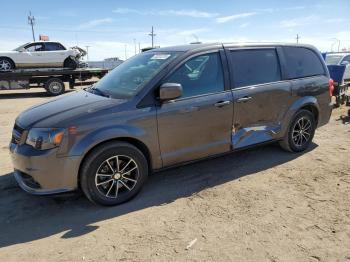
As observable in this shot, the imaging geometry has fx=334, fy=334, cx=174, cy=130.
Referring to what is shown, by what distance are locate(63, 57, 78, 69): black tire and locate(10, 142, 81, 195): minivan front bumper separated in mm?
15099

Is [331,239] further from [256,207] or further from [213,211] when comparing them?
[213,211]

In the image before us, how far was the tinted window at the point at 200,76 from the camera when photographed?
13.9ft

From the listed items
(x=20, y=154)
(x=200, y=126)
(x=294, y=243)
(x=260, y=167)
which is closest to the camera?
(x=294, y=243)

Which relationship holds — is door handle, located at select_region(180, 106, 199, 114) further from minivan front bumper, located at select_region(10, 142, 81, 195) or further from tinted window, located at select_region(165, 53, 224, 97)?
minivan front bumper, located at select_region(10, 142, 81, 195)

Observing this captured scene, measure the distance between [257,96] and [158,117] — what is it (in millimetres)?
1650

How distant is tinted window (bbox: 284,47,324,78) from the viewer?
535 cm

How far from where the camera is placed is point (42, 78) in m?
16.8

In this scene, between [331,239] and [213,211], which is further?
[213,211]

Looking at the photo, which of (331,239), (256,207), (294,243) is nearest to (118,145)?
(256,207)

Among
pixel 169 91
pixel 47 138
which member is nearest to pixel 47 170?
Result: pixel 47 138

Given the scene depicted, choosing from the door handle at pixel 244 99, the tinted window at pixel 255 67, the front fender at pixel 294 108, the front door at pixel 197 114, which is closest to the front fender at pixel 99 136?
the front door at pixel 197 114

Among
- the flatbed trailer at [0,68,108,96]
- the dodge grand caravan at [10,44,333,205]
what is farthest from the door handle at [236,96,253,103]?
the flatbed trailer at [0,68,108,96]

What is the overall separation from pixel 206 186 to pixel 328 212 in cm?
149

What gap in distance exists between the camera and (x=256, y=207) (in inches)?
152
